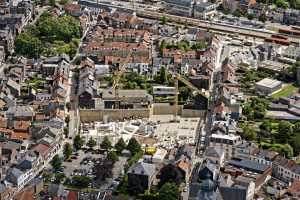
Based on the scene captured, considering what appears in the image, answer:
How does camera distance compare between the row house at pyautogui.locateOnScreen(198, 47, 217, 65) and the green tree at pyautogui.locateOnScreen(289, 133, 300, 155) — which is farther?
the row house at pyautogui.locateOnScreen(198, 47, 217, 65)

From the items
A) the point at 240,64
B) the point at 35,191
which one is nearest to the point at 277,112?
the point at 240,64

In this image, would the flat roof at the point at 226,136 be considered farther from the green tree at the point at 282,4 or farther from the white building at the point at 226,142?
the green tree at the point at 282,4

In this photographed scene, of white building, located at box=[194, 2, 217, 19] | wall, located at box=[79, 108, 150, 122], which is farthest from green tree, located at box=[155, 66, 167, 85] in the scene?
white building, located at box=[194, 2, 217, 19]

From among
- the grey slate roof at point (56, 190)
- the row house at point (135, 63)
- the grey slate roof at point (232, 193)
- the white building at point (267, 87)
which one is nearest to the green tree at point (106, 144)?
the grey slate roof at point (56, 190)

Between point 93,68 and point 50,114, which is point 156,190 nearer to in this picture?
point 50,114

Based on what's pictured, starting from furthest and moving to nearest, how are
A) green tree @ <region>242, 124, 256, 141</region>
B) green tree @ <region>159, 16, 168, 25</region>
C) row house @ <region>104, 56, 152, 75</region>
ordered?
green tree @ <region>159, 16, 168, 25</region> < row house @ <region>104, 56, 152, 75</region> < green tree @ <region>242, 124, 256, 141</region>

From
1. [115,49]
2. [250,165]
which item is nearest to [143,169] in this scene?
[250,165]

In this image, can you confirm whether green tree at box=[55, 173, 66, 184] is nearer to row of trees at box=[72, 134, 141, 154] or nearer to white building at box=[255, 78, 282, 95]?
row of trees at box=[72, 134, 141, 154]
